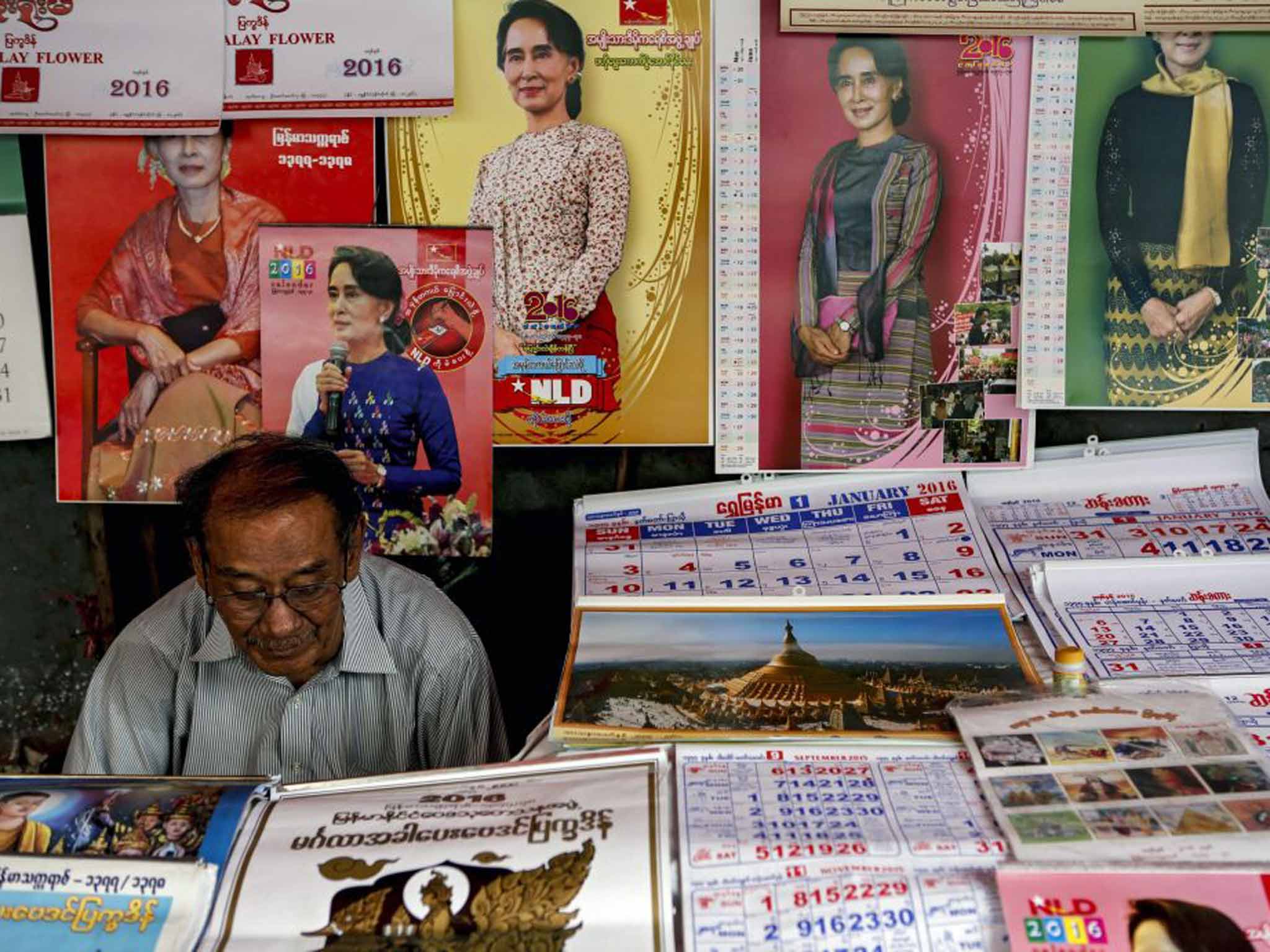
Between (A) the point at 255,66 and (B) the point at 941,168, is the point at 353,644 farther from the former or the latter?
(B) the point at 941,168

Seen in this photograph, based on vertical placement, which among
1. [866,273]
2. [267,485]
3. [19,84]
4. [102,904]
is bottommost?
[102,904]

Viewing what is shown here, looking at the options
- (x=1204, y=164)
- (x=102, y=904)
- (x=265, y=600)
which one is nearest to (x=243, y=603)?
(x=265, y=600)

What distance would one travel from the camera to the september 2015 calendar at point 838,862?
0.84 metres

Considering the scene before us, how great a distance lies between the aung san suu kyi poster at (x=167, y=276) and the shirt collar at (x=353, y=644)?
14.9 inches

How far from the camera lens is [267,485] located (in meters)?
1.44

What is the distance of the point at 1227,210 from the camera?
1.76m

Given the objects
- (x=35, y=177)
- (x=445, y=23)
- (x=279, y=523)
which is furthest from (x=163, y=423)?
(x=445, y=23)

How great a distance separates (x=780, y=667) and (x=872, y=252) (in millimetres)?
804

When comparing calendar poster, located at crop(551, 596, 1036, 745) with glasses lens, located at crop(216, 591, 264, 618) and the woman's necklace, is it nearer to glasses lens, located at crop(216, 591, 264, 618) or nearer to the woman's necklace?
glasses lens, located at crop(216, 591, 264, 618)

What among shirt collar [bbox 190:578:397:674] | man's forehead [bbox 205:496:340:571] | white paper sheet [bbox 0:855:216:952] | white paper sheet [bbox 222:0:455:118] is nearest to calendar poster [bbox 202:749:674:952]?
white paper sheet [bbox 0:855:216:952]

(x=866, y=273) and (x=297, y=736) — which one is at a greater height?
(x=866, y=273)

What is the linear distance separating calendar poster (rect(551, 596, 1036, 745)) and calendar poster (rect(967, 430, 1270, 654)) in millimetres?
392

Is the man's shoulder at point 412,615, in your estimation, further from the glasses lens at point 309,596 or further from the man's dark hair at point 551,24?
the man's dark hair at point 551,24

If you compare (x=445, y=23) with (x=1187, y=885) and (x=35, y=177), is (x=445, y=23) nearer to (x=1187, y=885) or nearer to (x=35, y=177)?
(x=35, y=177)
